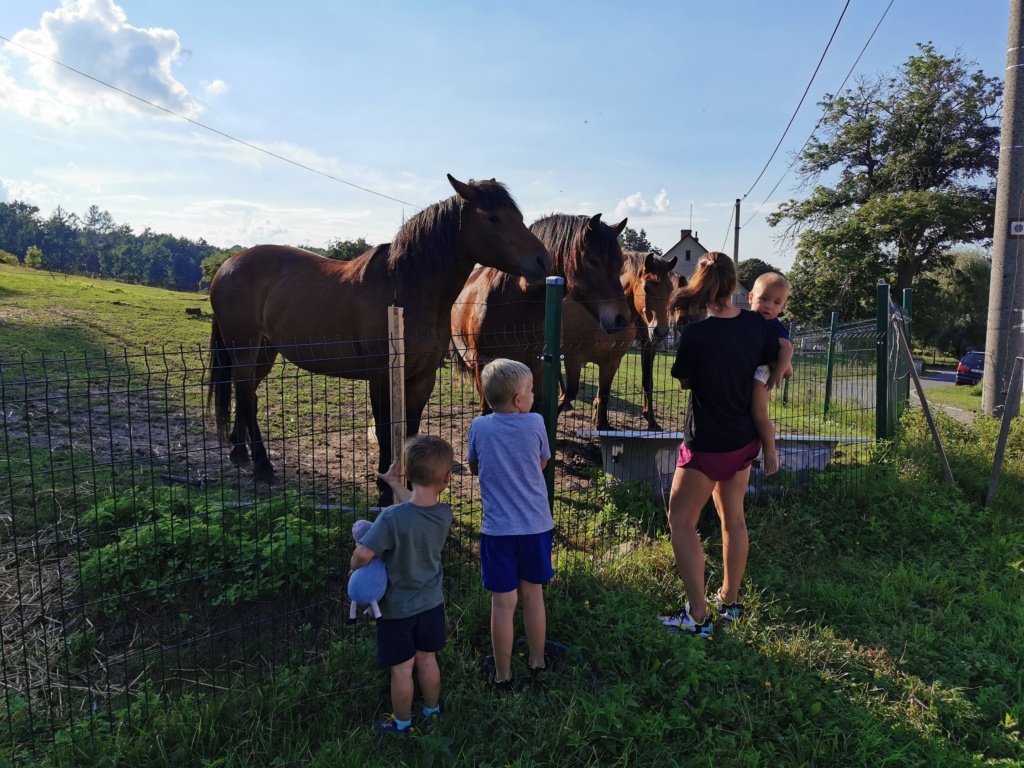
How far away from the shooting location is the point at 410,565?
2348 millimetres

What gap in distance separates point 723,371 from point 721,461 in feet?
1.53

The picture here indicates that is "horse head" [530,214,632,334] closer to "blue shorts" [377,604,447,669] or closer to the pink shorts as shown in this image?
the pink shorts

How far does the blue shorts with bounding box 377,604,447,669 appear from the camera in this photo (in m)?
Answer: 2.36

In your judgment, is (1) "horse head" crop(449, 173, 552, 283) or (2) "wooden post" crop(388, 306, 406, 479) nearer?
(2) "wooden post" crop(388, 306, 406, 479)

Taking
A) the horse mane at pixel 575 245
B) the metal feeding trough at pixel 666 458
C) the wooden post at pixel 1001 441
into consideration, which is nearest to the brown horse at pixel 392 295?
the horse mane at pixel 575 245

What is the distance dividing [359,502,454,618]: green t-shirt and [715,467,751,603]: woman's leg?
1665 mm

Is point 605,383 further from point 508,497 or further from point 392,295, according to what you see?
point 508,497

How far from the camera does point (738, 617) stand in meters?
3.27

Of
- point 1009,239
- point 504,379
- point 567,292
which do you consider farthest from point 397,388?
point 1009,239

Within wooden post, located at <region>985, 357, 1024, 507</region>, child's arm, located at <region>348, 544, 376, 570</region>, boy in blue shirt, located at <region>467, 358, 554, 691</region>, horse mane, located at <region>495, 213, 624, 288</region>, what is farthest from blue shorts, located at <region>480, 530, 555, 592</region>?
wooden post, located at <region>985, 357, 1024, 507</region>

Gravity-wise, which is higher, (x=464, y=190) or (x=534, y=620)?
(x=464, y=190)

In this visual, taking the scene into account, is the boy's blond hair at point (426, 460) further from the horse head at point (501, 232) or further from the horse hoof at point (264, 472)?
the horse hoof at point (264, 472)

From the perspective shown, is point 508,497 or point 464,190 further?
point 464,190

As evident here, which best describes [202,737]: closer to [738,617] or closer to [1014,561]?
[738,617]
